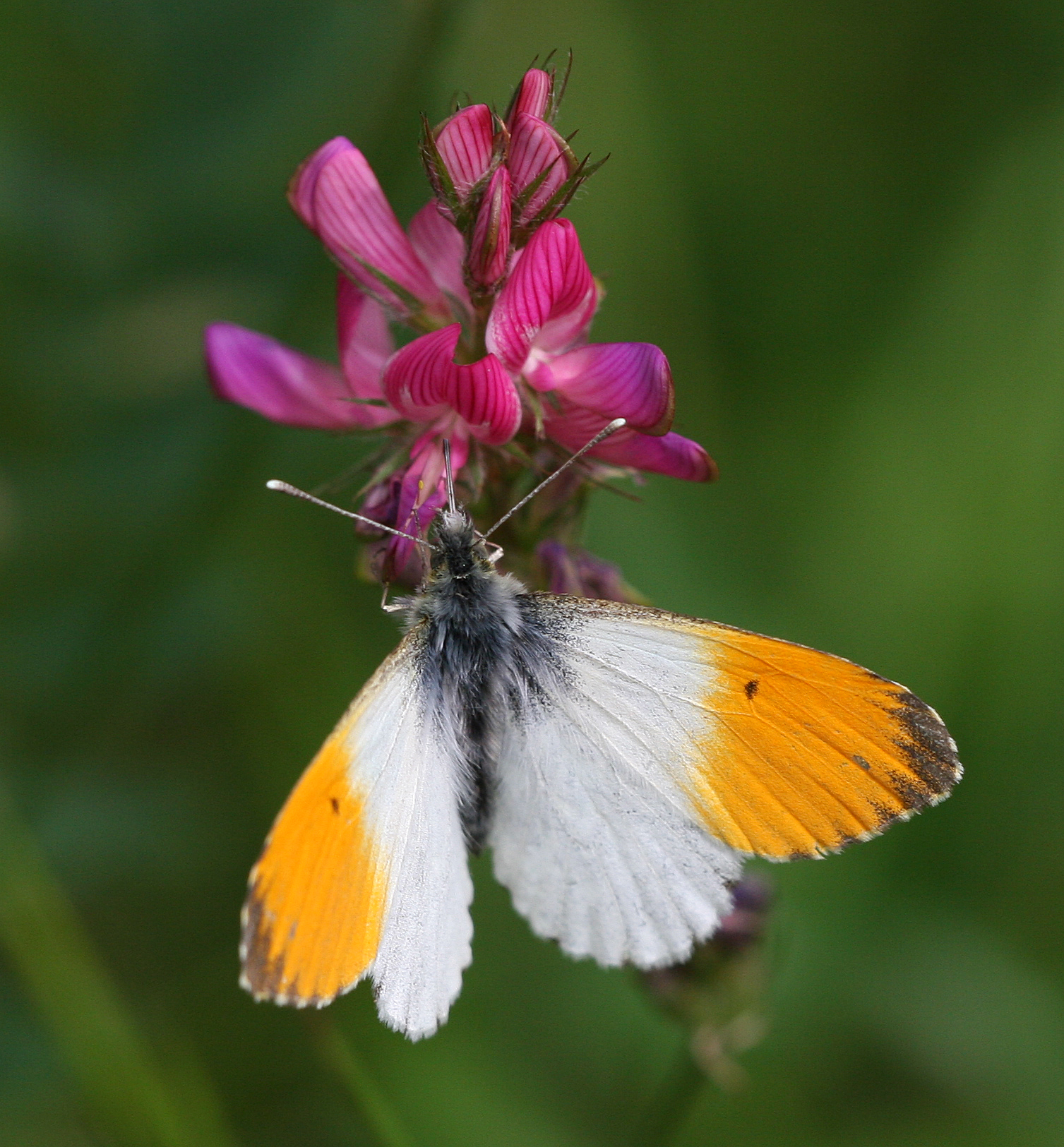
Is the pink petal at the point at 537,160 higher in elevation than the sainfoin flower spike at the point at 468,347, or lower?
higher

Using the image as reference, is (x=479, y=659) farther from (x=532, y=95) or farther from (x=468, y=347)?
(x=532, y=95)

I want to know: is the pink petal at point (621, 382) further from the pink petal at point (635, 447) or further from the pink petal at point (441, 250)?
the pink petal at point (441, 250)

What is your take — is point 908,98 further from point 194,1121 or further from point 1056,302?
point 194,1121

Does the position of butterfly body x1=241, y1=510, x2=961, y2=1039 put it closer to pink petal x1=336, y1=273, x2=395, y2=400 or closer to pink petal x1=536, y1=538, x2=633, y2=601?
pink petal x1=536, y1=538, x2=633, y2=601

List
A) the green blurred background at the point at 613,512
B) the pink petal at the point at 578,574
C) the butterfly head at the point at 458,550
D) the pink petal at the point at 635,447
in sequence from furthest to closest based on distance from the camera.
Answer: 1. the green blurred background at the point at 613,512
2. the pink petal at the point at 578,574
3. the butterfly head at the point at 458,550
4. the pink petal at the point at 635,447

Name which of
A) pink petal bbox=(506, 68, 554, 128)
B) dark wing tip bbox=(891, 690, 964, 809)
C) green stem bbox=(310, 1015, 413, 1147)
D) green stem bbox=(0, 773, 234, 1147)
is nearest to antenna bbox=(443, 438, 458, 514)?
pink petal bbox=(506, 68, 554, 128)

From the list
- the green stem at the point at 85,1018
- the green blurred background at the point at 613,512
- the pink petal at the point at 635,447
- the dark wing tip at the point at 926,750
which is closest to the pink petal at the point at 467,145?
the pink petal at the point at 635,447

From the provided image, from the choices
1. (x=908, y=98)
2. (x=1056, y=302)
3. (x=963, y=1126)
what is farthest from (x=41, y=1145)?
(x=908, y=98)
